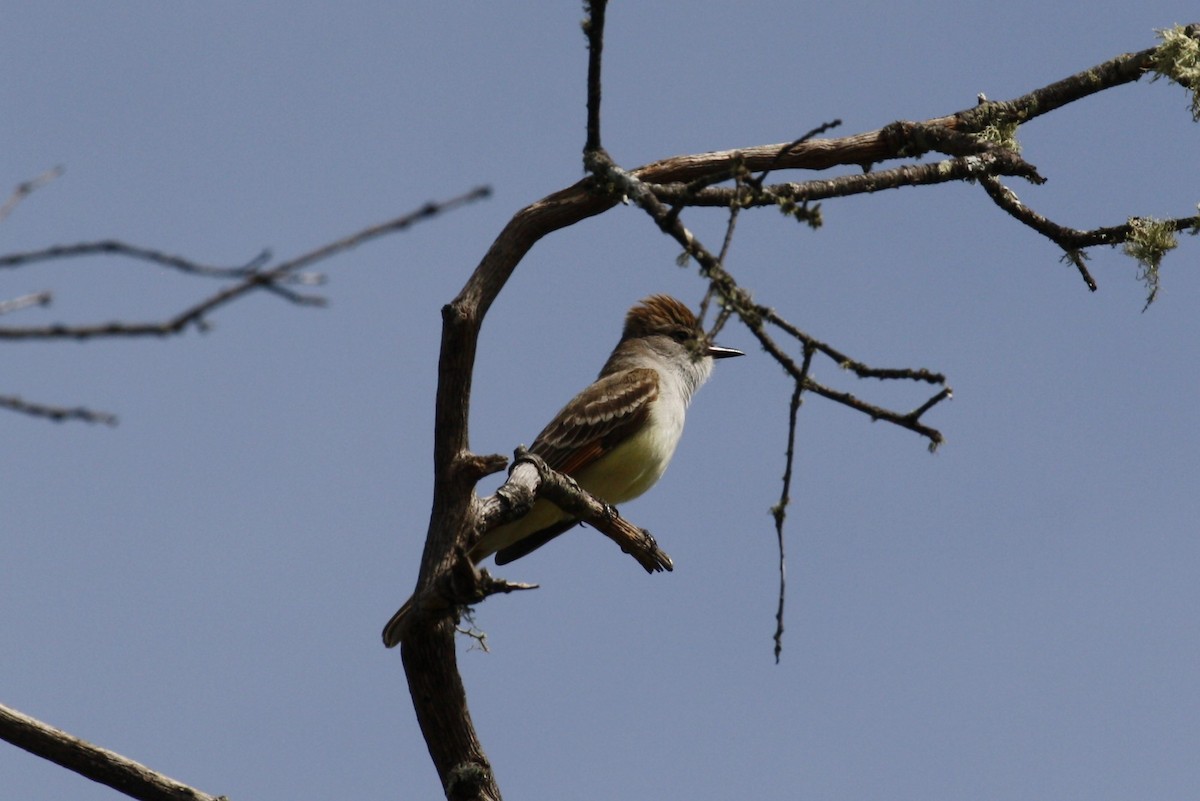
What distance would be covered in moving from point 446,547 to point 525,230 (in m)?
1.40

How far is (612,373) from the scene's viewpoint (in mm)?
10508

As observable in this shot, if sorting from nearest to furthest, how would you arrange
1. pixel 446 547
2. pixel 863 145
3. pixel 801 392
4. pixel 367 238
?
1. pixel 367 238
2. pixel 801 392
3. pixel 446 547
4. pixel 863 145

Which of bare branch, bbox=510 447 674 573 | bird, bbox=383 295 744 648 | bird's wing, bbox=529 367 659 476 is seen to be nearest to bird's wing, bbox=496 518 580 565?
bird, bbox=383 295 744 648

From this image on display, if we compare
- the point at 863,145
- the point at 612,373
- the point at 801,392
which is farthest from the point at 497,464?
the point at 612,373

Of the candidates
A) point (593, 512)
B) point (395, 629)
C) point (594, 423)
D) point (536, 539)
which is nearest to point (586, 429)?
point (594, 423)

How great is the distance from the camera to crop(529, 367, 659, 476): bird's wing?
361 inches

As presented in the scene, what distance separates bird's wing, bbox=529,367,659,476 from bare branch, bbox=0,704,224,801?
4072mm

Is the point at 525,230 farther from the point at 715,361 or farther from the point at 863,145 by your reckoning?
the point at 715,361

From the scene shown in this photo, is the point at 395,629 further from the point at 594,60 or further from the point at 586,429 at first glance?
the point at 586,429

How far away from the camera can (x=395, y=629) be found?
19.8 ft

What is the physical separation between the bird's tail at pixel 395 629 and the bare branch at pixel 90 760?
3.29 ft

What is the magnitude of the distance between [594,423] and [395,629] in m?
3.45

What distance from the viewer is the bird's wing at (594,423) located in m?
9.16

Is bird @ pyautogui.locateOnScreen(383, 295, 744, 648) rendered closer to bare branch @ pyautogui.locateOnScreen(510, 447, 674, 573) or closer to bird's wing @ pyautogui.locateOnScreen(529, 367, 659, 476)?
bird's wing @ pyautogui.locateOnScreen(529, 367, 659, 476)
